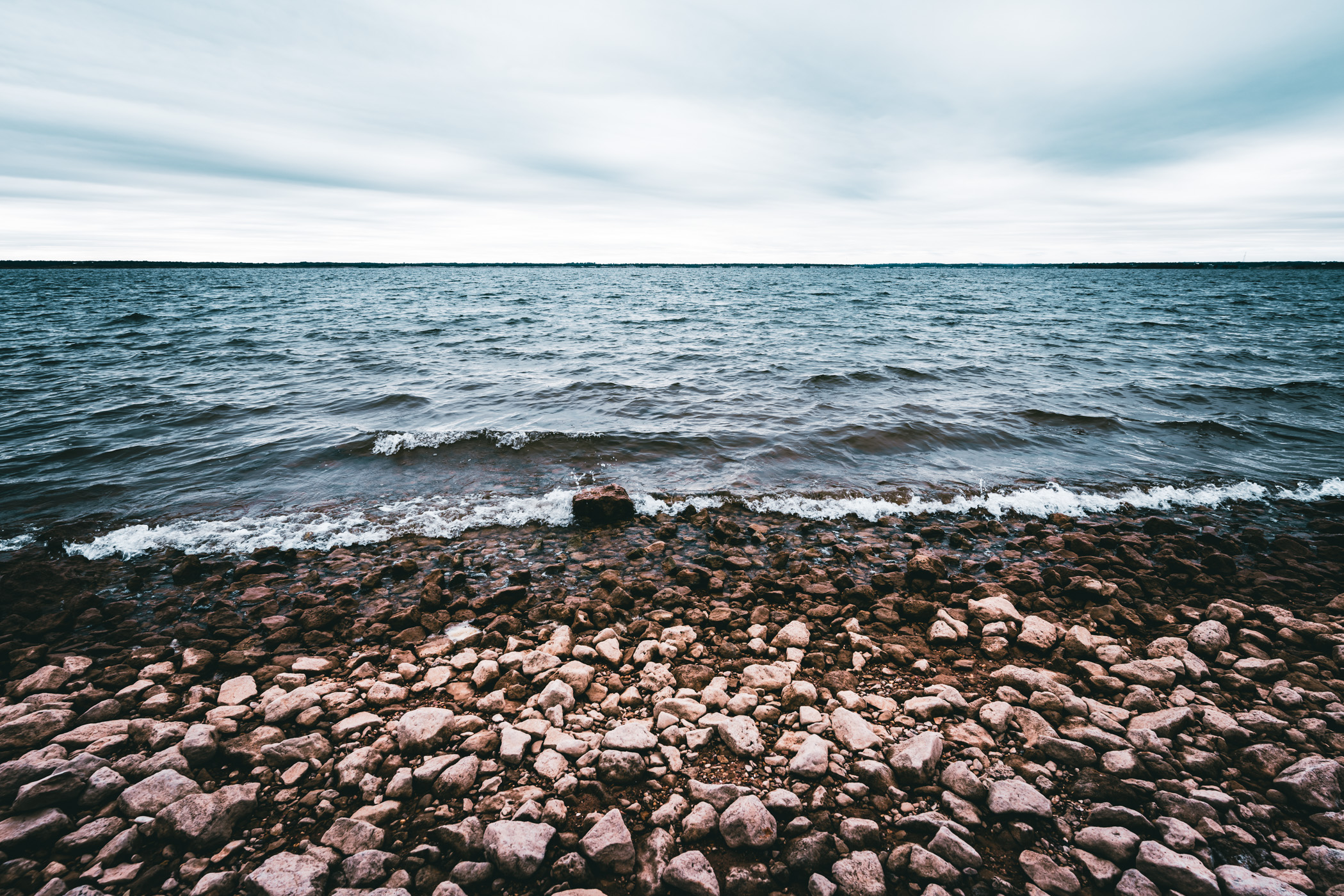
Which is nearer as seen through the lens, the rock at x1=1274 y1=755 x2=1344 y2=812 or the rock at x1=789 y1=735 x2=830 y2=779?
the rock at x1=1274 y1=755 x2=1344 y2=812

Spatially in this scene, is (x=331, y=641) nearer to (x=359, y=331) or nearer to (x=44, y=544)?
(x=44, y=544)

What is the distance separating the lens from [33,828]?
268 centimetres

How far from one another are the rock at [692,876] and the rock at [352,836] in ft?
5.04

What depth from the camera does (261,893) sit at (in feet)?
7.98

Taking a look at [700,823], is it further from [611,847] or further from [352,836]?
[352,836]

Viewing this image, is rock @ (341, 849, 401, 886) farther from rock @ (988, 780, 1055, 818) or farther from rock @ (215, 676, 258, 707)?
rock @ (988, 780, 1055, 818)

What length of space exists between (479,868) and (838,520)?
18.2 ft

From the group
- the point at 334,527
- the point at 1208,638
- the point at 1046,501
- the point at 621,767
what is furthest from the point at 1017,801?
the point at 334,527

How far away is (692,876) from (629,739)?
0.91 meters

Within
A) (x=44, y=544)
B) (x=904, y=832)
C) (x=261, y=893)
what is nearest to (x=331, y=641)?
(x=261, y=893)

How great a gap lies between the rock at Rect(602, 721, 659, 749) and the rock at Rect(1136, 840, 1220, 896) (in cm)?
249

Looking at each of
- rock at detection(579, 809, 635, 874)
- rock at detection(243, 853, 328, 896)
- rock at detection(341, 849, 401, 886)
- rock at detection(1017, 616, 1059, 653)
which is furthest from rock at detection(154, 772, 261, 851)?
rock at detection(1017, 616, 1059, 653)

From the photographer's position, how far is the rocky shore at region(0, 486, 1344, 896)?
8.54 ft

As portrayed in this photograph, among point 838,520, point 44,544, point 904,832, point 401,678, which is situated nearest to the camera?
point 904,832
